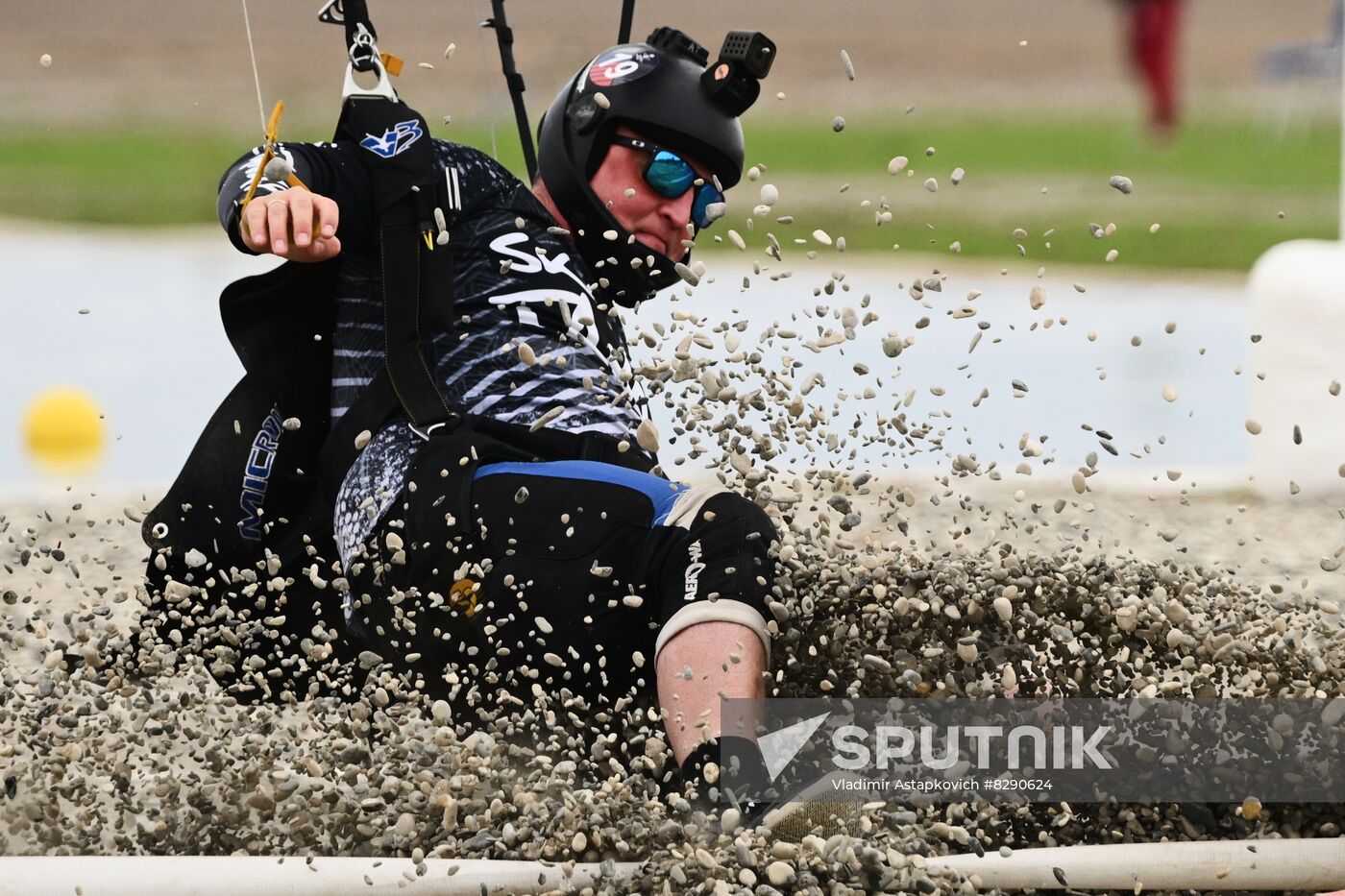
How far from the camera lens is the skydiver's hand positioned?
7.48ft

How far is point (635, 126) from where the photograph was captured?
2717 mm

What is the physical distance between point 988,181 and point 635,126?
63.5ft

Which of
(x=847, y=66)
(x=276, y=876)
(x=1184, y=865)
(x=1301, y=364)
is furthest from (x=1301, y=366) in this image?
(x=276, y=876)

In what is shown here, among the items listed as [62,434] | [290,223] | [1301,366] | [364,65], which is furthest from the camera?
[62,434]

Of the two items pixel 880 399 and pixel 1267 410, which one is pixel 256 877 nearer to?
pixel 1267 410

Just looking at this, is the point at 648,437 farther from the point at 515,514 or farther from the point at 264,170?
the point at 264,170

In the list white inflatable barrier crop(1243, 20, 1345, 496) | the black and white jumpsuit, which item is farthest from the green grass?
the black and white jumpsuit

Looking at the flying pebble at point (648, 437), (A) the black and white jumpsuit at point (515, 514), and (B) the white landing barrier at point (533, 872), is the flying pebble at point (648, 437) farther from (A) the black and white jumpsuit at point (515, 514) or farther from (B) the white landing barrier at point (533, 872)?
(B) the white landing barrier at point (533, 872)

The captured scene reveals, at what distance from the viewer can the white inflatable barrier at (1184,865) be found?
208cm

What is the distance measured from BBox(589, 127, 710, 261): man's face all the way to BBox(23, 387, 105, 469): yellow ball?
4.20 metres

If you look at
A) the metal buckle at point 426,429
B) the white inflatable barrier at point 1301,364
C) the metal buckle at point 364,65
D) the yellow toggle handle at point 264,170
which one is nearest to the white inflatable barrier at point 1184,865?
the metal buckle at point 426,429

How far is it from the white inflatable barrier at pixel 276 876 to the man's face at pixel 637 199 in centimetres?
111

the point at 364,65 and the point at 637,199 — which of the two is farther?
the point at 637,199

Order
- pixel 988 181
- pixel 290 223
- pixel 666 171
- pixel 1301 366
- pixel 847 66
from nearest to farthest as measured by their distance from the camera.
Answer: pixel 290 223, pixel 847 66, pixel 666 171, pixel 1301 366, pixel 988 181
